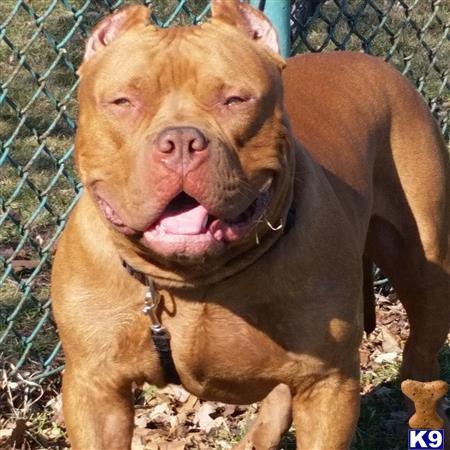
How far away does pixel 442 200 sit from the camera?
15.4 feet

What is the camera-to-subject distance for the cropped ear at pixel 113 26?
3592mm

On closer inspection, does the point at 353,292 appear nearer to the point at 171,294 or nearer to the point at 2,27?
the point at 171,294

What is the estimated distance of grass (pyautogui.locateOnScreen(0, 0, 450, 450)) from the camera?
4.85 metres

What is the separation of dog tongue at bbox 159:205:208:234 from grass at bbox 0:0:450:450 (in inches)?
60.5

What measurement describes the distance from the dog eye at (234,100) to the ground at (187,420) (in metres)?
1.80

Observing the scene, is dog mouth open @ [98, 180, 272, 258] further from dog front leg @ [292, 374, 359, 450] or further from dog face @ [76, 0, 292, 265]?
dog front leg @ [292, 374, 359, 450]

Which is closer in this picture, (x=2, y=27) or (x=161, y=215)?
(x=161, y=215)

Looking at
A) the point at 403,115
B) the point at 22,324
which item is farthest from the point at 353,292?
the point at 22,324

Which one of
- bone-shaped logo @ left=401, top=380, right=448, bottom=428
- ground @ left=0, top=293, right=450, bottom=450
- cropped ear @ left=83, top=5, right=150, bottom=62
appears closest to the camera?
bone-shaped logo @ left=401, top=380, right=448, bottom=428

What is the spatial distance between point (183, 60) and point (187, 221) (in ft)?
1.54

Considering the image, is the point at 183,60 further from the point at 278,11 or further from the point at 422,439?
the point at 278,11

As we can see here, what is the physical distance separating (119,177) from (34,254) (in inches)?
106

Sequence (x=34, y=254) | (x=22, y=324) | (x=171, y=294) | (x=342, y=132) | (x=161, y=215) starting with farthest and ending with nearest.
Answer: (x=34, y=254), (x=22, y=324), (x=342, y=132), (x=171, y=294), (x=161, y=215)

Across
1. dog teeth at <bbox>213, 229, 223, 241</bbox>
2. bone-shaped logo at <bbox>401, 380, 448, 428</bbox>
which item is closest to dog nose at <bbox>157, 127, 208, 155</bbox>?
dog teeth at <bbox>213, 229, 223, 241</bbox>
